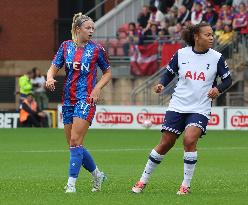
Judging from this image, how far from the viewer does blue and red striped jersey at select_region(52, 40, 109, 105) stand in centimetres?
1331

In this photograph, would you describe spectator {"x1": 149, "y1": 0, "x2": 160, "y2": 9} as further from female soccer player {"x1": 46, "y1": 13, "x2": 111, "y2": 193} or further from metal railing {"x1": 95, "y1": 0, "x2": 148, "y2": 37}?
female soccer player {"x1": 46, "y1": 13, "x2": 111, "y2": 193}

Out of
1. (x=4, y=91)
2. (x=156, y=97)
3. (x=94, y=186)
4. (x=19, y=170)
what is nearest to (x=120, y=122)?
(x=156, y=97)

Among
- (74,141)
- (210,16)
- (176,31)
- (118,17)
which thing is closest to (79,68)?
(74,141)

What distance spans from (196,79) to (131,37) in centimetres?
2398

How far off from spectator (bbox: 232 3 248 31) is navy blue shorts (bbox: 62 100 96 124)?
21274mm

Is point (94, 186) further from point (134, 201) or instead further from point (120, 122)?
point (120, 122)

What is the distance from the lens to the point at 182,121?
13242 mm

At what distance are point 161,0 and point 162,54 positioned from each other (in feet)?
14.1

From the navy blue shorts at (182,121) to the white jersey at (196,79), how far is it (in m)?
0.06

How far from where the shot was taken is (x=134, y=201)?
12.3 meters

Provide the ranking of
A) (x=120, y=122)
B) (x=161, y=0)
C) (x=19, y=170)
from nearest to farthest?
1. (x=19, y=170)
2. (x=120, y=122)
3. (x=161, y=0)

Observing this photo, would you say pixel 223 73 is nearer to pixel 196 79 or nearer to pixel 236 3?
pixel 196 79

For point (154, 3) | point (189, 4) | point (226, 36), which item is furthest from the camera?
point (154, 3)

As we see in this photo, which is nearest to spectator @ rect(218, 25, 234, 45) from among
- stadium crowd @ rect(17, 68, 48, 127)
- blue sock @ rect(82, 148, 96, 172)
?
stadium crowd @ rect(17, 68, 48, 127)
